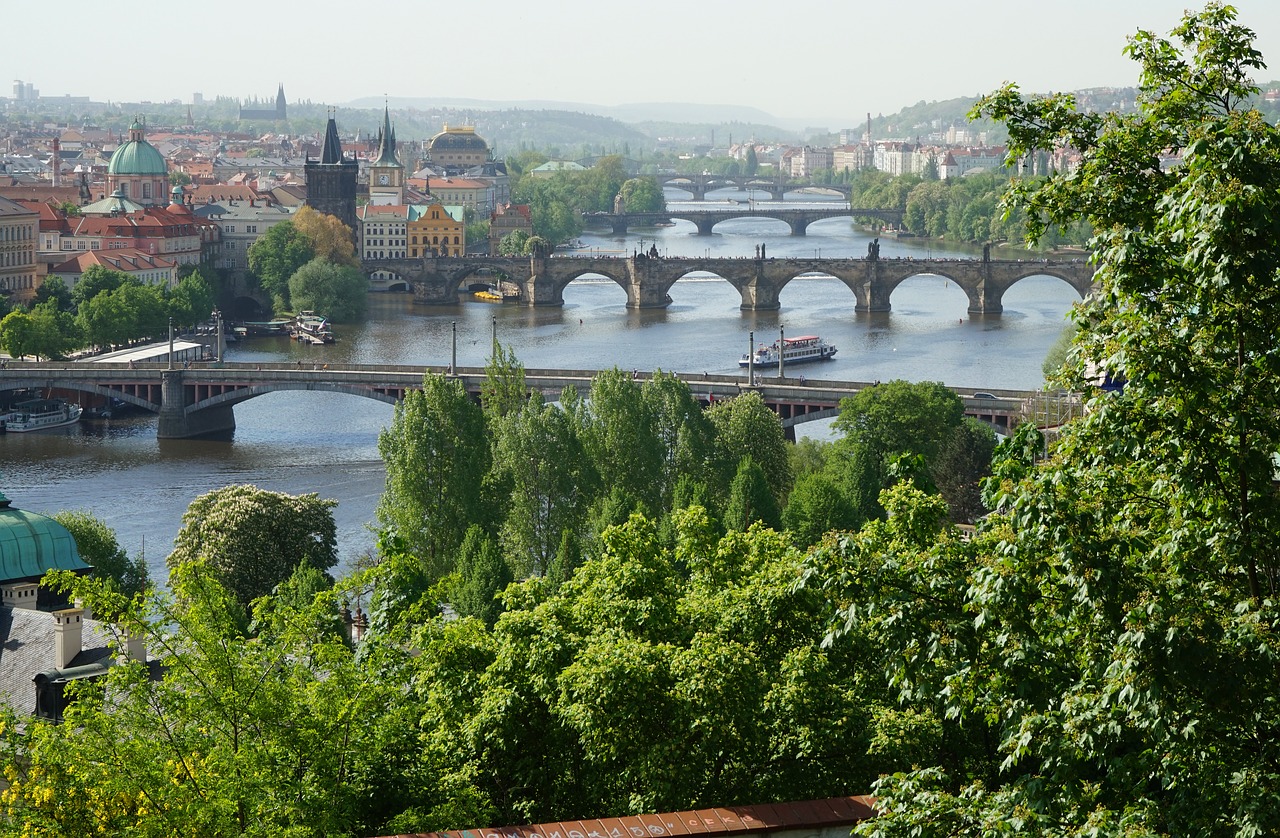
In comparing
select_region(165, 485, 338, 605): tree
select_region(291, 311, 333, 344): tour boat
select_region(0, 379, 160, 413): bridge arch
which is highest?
select_region(165, 485, 338, 605): tree

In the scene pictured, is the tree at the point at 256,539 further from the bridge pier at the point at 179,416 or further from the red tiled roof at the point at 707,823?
the red tiled roof at the point at 707,823

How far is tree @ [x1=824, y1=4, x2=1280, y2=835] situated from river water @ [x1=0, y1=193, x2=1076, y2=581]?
2808cm

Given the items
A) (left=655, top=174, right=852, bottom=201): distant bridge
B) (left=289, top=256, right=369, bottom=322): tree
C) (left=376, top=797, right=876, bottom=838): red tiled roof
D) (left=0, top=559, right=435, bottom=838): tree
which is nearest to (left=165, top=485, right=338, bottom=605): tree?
(left=0, top=559, right=435, bottom=838): tree

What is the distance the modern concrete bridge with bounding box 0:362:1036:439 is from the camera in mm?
48000

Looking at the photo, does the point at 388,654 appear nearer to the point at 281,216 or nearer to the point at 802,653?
the point at 802,653

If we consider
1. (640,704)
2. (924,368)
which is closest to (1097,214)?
(640,704)

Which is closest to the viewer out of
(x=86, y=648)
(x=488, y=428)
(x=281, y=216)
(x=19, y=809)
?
(x=19, y=809)

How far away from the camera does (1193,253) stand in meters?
7.78

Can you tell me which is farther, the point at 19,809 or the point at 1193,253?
the point at 19,809

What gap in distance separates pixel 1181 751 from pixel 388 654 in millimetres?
5741

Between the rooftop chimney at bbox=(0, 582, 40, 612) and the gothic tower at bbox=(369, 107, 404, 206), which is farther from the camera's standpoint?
the gothic tower at bbox=(369, 107, 404, 206)

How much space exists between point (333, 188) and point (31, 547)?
7689 cm

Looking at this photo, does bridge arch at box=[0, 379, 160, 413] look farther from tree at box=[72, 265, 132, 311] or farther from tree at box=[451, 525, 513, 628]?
tree at box=[451, 525, 513, 628]

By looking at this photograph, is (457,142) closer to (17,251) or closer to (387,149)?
(387,149)
